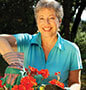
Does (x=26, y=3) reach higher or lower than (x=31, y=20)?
higher

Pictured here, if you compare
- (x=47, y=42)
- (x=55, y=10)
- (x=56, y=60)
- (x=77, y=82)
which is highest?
(x=55, y=10)

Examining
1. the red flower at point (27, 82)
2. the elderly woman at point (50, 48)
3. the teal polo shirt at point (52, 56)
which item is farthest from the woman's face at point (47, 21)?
the red flower at point (27, 82)

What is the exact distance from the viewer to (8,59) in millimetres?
1506

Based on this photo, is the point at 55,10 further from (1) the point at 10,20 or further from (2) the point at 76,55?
(1) the point at 10,20

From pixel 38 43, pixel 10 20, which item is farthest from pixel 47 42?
pixel 10 20

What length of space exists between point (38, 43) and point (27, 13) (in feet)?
30.4

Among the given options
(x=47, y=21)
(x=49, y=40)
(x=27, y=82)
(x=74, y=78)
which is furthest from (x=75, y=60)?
(x=27, y=82)

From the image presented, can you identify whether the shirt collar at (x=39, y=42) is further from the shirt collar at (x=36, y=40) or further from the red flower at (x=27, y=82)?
the red flower at (x=27, y=82)

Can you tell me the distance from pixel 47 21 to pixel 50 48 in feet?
0.82

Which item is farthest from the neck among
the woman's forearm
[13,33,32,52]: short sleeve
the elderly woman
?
the woman's forearm

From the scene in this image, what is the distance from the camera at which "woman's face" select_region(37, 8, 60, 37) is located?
6.00ft

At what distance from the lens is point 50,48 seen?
197cm

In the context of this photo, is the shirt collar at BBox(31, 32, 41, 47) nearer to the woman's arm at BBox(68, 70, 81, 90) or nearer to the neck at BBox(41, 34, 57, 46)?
the neck at BBox(41, 34, 57, 46)

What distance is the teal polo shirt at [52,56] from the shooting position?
1.89 meters
